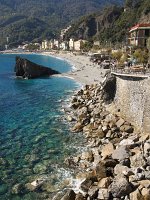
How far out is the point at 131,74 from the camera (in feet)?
108

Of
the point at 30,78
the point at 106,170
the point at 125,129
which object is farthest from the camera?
the point at 30,78

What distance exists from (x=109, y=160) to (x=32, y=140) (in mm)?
10811

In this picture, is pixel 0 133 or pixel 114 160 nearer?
pixel 114 160

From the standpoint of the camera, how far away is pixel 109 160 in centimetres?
2405

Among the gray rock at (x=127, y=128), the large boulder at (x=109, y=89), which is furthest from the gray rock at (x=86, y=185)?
the large boulder at (x=109, y=89)

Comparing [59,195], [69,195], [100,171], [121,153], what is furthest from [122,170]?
[59,195]

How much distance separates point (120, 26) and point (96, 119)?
13580cm

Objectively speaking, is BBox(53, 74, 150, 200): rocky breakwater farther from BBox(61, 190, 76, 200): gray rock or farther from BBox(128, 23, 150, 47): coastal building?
BBox(128, 23, 150, 47): coastal building

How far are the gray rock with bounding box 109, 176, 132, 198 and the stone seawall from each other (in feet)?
32.0

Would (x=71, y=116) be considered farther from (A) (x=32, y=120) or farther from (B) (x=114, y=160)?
(B) (x=114, y=160)

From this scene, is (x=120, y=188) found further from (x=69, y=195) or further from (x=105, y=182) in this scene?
(x=69, y=195)

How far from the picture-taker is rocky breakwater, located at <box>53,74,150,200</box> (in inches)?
792

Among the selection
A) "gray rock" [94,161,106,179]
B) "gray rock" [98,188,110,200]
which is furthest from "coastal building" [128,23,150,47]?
"gray rock" [98,188,110,200]

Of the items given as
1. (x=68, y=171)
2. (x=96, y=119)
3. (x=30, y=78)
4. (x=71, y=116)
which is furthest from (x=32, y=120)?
(x=30, y=78)
